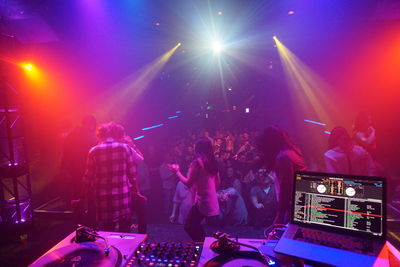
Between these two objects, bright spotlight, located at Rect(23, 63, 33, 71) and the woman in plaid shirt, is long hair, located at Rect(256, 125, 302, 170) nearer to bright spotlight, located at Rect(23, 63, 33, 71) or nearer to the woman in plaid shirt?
the woman in plaid shirt

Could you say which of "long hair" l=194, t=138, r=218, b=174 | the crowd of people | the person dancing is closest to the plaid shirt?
the crowd of people

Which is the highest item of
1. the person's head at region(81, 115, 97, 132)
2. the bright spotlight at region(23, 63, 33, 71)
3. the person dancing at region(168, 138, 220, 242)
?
the bright spotlight at region(23, 63, 33, 71)

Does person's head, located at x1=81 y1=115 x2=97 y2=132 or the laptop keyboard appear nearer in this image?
the laptop keyboard

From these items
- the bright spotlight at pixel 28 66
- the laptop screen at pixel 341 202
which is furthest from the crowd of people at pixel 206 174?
the bright spotlight at pixel 28 66

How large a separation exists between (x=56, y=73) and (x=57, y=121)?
3.74ft

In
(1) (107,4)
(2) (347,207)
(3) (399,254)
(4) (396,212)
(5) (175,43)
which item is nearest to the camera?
(3) (399,254)

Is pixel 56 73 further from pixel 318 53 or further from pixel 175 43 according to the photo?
pixel 318 53

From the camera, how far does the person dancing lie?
→ 2.68m

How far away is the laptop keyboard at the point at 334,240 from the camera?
3.88ft

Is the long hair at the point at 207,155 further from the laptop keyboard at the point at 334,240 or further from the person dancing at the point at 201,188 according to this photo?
the laptop keyboard at the point at 334,240

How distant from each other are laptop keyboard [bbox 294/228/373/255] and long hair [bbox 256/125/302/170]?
34.0 inches

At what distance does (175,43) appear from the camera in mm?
7582

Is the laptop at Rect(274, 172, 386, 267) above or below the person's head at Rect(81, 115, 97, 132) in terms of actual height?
below

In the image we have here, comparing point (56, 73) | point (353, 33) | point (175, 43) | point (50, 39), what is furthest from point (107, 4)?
point (353, 33)
